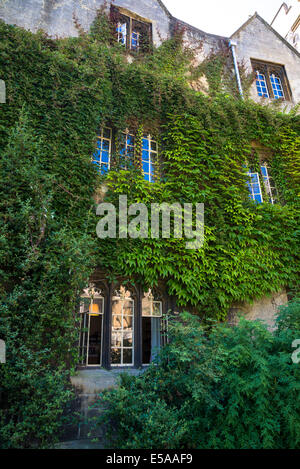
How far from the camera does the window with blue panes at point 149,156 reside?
7.59 metres

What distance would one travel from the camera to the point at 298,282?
761 cm

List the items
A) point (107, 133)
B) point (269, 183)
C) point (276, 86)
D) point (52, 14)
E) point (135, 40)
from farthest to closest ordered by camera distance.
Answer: point (276, 86) < point (135, 40) < point (269, 183) < point (52, 14) < point (107, 133)

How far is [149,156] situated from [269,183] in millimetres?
3690

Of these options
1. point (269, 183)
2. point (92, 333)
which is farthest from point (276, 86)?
point (92, 333)

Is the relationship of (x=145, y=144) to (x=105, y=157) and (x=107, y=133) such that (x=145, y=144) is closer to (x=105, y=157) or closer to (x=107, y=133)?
(x=107, y=133)

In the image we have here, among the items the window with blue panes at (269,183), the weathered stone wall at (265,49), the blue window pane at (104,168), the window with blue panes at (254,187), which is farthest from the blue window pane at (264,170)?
the blue window pane at (104,168)

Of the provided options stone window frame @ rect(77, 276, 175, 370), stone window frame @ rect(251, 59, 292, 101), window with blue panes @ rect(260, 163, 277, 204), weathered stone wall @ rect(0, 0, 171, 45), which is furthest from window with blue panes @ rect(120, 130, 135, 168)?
stone window frame @ rect(251, 59, 292, 101)

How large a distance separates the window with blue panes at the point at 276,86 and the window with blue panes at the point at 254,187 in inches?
163

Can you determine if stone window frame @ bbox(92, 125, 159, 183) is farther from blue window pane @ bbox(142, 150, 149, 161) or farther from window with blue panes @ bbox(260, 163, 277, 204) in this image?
window with blue panes @ bbox(260, 163, 277, 204)

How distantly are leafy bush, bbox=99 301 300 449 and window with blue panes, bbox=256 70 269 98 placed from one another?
351 inches

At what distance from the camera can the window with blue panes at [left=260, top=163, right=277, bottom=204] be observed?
28.7 ft

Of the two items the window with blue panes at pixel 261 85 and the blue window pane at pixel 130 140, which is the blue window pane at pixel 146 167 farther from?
the window with blue panes at pixel 261 85

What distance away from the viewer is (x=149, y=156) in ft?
25.6

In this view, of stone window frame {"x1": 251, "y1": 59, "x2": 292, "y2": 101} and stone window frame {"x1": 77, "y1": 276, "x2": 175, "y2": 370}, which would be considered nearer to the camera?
stone window frame {"x1": 77, "y1": 276, "x2": 175, "y2": 370}
